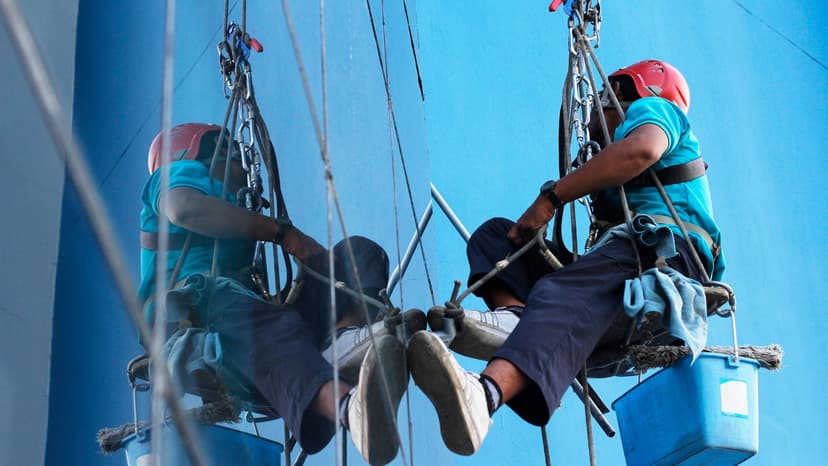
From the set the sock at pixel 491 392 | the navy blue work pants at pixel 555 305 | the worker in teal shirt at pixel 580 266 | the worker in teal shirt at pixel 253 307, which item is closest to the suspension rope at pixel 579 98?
the worker in teal shirt at pixel 580 266

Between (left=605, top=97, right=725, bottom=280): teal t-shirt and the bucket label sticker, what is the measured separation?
27 cm

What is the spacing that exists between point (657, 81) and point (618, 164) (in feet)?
1.83

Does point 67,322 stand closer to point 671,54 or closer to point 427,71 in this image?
point 427,71

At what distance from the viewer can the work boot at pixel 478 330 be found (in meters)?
2.42

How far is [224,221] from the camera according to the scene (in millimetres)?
1833

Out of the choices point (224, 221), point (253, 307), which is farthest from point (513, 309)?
point (224, 221)

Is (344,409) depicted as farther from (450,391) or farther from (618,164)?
(618,164)

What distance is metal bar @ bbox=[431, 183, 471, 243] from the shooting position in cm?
450

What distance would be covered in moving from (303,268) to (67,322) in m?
0.42

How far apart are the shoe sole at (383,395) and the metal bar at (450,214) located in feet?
7.91

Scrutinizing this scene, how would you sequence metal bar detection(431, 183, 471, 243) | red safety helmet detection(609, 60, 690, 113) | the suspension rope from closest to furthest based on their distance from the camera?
the suspension rope < red safety helmet detection(609, 60, 690, 113) < metal bar detection(431, 183, 471, 243)

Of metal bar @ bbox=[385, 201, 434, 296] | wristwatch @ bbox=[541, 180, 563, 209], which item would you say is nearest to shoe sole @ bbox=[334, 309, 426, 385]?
metal bar @ bbox=[385, 201, 434, 296]

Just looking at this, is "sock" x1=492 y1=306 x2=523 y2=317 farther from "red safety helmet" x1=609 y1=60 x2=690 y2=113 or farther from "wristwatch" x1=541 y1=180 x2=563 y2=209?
"red safety helmet" x1=609 y1=60 x2=690 y2=113

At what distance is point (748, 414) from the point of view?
8.47 ft
